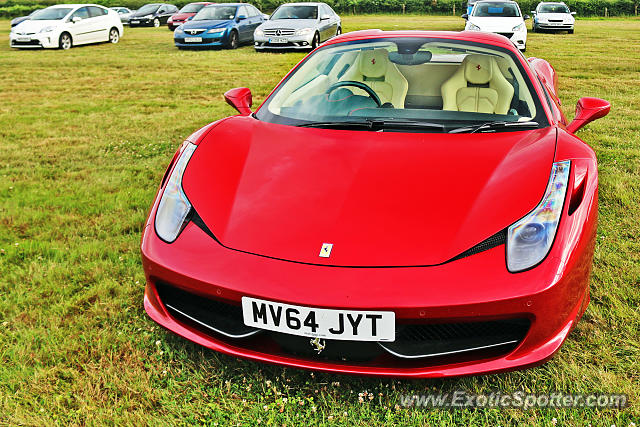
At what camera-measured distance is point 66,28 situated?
1589cm

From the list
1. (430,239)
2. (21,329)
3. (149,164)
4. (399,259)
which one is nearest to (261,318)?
(399,259)

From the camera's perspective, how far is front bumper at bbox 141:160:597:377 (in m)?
1.74

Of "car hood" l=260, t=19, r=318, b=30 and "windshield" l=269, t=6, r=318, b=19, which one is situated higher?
"windshield" l=269, t=6, r=318, b=19

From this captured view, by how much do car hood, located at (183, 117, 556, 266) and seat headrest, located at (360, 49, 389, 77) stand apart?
95 cm

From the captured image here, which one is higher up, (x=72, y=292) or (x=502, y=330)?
(x=502, y=330)

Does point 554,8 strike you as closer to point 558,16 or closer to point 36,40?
point 558,16

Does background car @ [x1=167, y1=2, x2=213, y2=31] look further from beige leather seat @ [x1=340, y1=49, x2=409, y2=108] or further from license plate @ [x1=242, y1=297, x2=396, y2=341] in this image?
license plate @ [x1=242, y1=297, x2=396, y2=341]

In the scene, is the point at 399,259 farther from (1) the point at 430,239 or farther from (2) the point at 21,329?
(2) the point at 21,329

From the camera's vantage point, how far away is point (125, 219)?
145 inches

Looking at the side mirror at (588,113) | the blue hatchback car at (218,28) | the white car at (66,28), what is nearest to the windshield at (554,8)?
the blue hatchback car at (218,28)

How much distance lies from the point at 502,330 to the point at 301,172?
A: 0.99 meters

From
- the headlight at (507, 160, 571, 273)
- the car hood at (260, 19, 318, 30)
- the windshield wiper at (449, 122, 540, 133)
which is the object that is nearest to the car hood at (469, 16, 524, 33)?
the car hood at (260, 19, 318, 30)

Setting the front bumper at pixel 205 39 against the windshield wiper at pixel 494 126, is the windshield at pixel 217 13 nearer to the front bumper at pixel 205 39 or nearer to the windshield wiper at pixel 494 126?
the front bumper at pixel 205 39

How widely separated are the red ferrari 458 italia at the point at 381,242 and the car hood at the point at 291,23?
11.5 m
